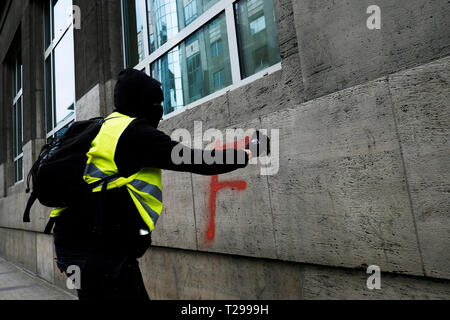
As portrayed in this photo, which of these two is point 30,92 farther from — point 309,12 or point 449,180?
point 449,180

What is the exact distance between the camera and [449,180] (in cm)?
151

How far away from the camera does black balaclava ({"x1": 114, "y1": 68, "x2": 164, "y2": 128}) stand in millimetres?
1646

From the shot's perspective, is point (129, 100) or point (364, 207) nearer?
point (129, 100)

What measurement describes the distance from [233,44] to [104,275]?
7.99 ft

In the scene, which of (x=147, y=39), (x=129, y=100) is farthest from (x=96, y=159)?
(x=147, y=39)

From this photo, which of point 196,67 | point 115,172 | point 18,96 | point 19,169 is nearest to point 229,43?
point 196,67

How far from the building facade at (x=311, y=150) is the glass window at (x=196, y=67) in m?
0.02

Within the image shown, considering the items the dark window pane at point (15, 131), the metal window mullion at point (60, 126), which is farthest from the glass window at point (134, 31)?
the dark window pane at point (15, 131)

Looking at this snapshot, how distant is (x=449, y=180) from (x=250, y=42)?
6.81 ft

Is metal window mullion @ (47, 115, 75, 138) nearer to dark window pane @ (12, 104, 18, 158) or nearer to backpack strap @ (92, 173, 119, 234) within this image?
dark window pane @ (12, 104, 18, 158)

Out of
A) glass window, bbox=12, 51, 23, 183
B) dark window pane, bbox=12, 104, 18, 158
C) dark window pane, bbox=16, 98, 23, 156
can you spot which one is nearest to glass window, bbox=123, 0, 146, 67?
glass window, bbox=12, 51, 23, 183

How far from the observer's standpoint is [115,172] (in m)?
1.50

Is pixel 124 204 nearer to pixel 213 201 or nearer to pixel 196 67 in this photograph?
pixel 213 201

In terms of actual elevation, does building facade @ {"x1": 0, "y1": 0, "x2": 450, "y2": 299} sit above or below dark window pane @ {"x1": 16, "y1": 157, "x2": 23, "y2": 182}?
below
